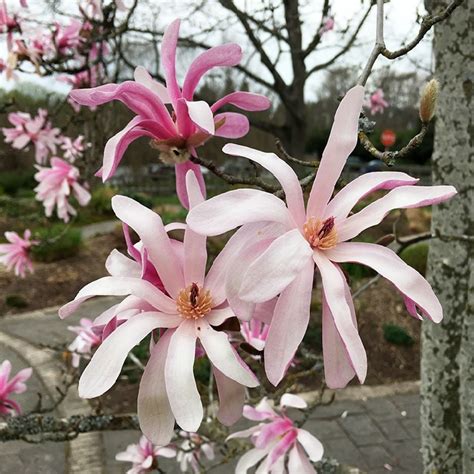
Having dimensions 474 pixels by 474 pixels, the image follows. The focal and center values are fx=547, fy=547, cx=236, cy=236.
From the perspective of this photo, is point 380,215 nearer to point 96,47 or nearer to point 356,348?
point 356,348

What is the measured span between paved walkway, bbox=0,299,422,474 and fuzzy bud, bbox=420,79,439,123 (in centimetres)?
215

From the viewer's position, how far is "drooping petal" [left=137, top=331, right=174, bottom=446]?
489 mm

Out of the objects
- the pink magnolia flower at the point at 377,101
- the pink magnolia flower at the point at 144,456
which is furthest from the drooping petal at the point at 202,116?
the pink magnolia flower at the point at 377,101

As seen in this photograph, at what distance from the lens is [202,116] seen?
1.87 ft

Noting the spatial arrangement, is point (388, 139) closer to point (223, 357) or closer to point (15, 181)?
point (223, 357)

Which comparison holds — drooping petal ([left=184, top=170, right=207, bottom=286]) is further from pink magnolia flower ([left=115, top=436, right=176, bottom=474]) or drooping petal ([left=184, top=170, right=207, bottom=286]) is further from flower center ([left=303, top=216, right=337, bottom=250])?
pink magnolia flower ([left=115, top=436, right=176, bottom=474])

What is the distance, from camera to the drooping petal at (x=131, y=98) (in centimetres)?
55

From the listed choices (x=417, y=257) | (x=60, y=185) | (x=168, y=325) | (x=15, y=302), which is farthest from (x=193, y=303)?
(x=417, y=257)

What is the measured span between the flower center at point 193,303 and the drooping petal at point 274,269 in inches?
4.5

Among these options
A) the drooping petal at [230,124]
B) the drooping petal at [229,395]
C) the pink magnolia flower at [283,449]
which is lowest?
the pink magnolia flower at [283,449]

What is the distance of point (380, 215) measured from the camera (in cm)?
51

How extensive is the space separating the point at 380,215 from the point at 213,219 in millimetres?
169

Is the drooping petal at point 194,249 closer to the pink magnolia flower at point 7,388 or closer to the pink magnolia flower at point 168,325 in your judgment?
the pink magnolia flower at point 168,325

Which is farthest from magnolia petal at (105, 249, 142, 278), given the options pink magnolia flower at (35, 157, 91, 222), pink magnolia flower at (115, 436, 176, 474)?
pink magnolia flower at (35, 157, 91, 222)
